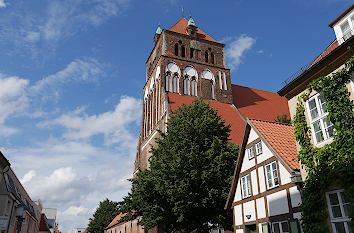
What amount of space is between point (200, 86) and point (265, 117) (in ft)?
24.9

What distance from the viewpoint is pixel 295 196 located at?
1003 centimetres

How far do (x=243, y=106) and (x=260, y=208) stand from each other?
22288 mm

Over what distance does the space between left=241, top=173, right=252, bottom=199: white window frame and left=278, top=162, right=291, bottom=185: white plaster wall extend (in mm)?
2247

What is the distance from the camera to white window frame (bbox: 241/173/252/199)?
12938 mm

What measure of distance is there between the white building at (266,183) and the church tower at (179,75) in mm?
16280

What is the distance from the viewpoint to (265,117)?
32.1 meters

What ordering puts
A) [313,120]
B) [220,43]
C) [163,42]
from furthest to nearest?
[220,43] < [163,42] < [313,120]

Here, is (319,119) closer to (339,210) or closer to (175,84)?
(339,210)

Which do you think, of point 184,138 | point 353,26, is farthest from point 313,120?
point 184,138

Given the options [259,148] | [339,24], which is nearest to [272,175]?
[259,148]

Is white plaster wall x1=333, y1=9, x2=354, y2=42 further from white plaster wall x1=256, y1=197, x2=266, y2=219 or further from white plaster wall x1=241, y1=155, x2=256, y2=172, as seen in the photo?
white plaster wall x1=256, y1=197, x2=266, y2=219

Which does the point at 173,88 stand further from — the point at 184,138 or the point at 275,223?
the point at 275,223

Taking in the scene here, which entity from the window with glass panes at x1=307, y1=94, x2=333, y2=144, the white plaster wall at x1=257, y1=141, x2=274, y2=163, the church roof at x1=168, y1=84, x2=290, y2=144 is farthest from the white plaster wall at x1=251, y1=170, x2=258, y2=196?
the church roof at x1=168, y1=84, x2=290, y2=144

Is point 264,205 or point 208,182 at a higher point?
point 208,182
